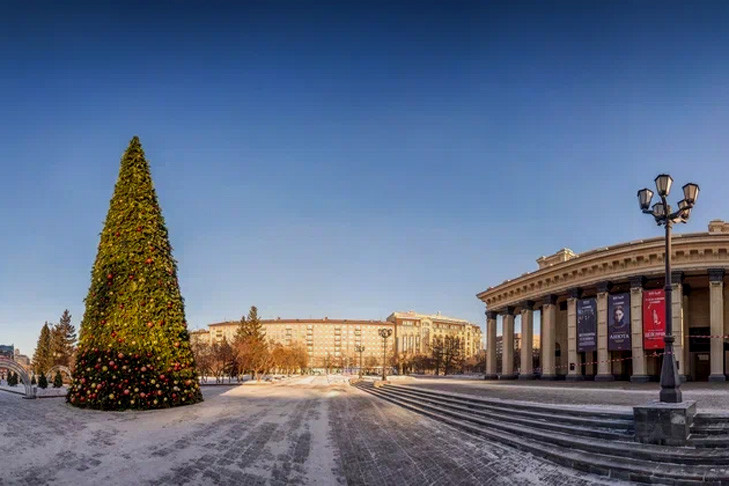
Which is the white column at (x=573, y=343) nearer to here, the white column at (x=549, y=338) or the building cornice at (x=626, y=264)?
the building cornice at (x=626, y=264)

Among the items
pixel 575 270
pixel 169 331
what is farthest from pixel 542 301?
pixel 169 331

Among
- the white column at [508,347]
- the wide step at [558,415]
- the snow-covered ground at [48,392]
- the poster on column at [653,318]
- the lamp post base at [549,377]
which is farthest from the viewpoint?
the white column at [508,347]

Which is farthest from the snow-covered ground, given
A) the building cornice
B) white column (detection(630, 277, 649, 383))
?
the building cornice

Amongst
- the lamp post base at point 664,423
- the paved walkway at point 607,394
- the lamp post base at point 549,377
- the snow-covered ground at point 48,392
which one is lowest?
the lamp post base at point 549,377

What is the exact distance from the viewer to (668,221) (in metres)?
10.8

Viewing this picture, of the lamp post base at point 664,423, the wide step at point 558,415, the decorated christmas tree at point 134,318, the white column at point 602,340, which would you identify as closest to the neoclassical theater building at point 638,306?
the white column at point 602,340

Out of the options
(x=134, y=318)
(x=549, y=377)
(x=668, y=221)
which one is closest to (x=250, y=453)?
(x=134, y=318)

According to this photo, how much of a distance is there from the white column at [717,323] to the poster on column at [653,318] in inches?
92.0

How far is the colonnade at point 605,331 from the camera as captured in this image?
86.6 ft

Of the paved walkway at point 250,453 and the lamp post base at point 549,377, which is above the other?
the paved walkway at point 250,453

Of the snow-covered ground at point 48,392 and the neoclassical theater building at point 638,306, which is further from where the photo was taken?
the neoclassical theater building at point 638,306

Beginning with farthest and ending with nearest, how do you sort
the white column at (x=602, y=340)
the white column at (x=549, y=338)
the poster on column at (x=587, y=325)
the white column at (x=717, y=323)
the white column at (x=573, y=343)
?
the white column at (x=549, y=338) → the white column at (x=573, y=343) → the poster on column at (x=587, y=325) → the white column at (x=602, y=340) → the white column at (x=717, y=323)

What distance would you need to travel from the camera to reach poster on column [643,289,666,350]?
27414 mm

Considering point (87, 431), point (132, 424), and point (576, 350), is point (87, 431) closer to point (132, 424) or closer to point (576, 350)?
point (132, 424)
